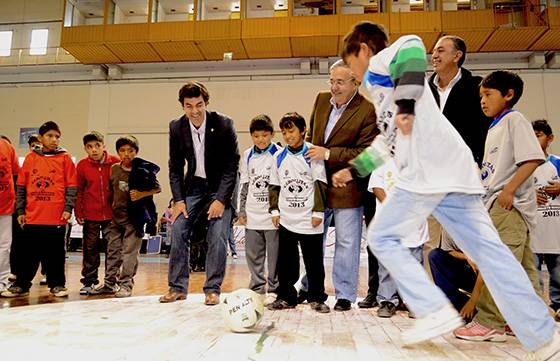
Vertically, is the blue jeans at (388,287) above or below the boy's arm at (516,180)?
below

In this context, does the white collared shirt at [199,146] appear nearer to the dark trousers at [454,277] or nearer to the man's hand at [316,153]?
the man's hand at [316,153]

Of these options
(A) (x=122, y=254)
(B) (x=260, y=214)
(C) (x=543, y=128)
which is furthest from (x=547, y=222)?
(A) (x=122, y=254)

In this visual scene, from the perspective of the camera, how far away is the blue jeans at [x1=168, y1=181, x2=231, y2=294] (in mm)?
3021

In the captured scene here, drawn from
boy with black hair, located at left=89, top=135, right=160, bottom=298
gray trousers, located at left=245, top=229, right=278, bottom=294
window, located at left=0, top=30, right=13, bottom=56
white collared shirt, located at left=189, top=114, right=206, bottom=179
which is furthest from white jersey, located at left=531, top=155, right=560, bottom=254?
window, located at left=0, top=30, right=13, bottom=56

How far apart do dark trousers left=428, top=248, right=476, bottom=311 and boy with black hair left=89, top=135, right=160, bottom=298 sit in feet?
8.19

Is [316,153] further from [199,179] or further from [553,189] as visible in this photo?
[553,189]

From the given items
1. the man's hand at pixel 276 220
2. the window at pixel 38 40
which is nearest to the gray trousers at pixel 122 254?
the man's hand at pixel 276 220

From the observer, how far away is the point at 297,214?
2.92 m

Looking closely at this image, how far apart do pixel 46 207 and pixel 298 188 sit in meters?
2.23

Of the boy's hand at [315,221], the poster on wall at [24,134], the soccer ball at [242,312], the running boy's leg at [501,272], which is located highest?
the poster on wall at [24,134]

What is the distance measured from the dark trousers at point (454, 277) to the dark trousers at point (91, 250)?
2.84 metres

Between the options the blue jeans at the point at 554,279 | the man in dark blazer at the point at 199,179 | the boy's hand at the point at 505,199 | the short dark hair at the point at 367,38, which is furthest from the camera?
the man in dark blazer at the point at 199,179

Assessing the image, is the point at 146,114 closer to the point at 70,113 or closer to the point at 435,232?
the point at 70,113

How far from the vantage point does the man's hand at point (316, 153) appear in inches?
109
